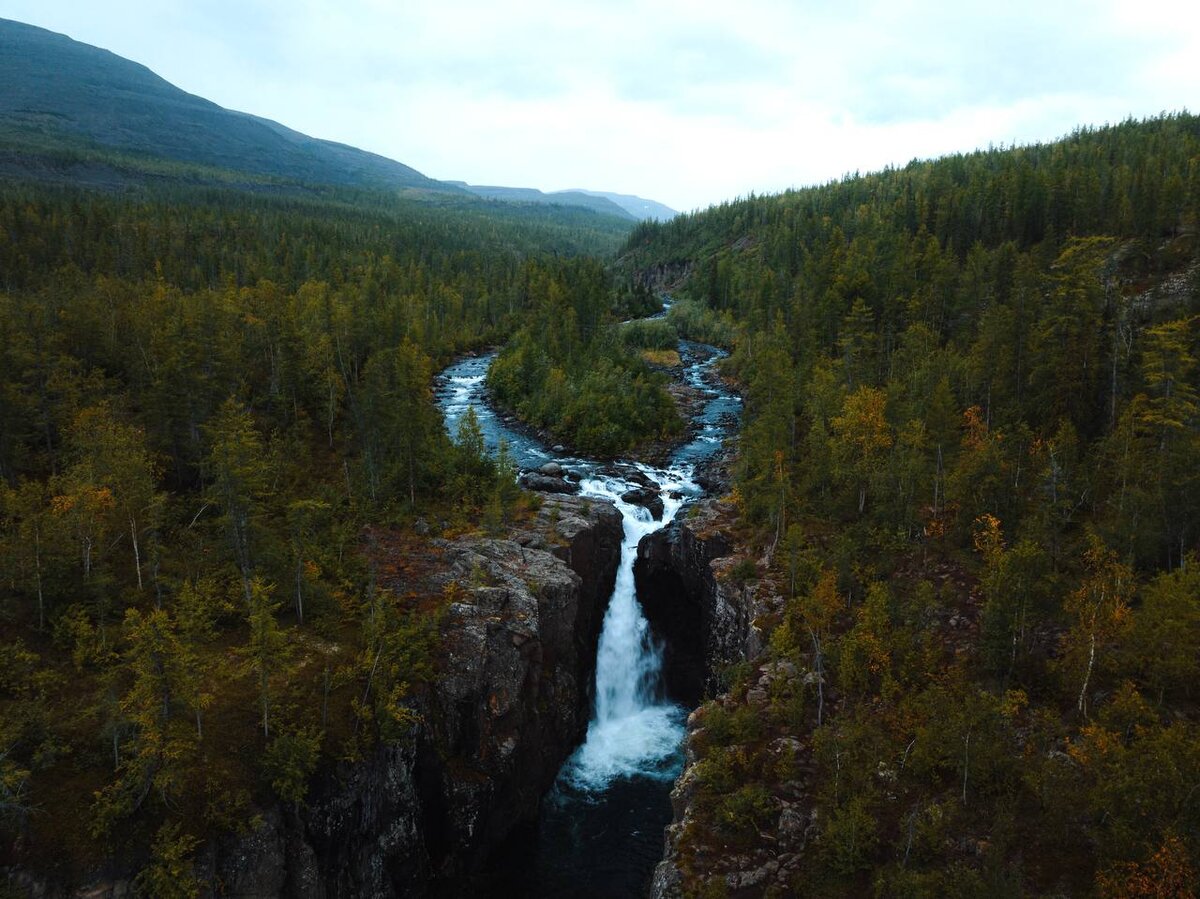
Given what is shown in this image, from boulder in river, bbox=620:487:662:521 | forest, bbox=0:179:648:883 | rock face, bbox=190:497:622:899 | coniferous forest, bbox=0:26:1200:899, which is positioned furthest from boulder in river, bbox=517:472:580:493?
rock face, bbox=190:497:622:899

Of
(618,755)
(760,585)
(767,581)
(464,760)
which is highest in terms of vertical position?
(767,581)

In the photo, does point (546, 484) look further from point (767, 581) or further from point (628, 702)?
point (767, 581)

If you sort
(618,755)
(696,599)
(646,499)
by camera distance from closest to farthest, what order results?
(618,755), (696,599), (646,499)

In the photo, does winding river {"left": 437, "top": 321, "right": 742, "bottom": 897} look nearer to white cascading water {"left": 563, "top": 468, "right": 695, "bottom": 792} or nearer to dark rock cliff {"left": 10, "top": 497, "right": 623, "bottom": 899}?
white cascading water {"left": 563, "top": 468, "right": 695, "bottom": 792}

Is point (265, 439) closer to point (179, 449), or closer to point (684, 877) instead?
point (179, 449)

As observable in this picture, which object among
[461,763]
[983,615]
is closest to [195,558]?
[461,763]

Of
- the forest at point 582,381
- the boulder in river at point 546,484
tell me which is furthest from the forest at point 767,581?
the boulder in river at point 546,484

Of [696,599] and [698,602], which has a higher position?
[696,599]
